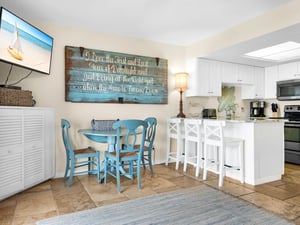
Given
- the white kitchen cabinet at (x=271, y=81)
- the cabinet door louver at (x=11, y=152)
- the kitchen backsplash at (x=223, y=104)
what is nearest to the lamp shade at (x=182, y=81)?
the kitchen backsplash at (x=223, y=104)

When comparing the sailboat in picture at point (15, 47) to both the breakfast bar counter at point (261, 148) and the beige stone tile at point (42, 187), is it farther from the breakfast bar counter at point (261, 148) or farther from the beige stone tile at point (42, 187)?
the breakfast bar counter at point (261, 148)

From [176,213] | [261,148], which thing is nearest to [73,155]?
[176,213]

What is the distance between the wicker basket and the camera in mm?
2551

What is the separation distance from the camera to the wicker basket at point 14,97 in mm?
2551

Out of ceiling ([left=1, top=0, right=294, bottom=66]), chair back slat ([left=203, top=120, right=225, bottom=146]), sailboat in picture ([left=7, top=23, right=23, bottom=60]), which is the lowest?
chair back slat ([left=203, top=120, right=225, bottom=146])

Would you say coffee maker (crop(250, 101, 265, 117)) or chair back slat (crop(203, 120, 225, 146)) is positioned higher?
coffee maker (crop(250, 101, 265, 117))

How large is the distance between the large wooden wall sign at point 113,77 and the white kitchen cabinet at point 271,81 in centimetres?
265

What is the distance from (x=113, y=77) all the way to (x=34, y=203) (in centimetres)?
227

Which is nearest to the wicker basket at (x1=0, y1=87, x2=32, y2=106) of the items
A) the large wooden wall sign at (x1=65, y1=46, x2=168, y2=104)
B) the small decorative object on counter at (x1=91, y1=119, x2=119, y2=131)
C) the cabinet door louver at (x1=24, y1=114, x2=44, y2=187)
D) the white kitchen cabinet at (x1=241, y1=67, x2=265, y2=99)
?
the cabinet door louver at (x1=24, y1=114, x2=44, y2=187)

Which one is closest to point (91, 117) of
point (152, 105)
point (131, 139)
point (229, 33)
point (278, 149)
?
point (131, 139)

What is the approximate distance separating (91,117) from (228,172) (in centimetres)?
245

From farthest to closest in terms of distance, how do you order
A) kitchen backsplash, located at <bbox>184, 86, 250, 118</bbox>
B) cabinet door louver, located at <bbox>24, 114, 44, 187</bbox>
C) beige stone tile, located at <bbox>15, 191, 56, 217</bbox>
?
kitchen backsplash, located at <bbox>184, 86, 250, 118</bbox> → cabinet door louver, located at <bbox>24, 114, 44, 187</bbox> → beige stone tile, located at <bbox>15, 191, 56, 217</bbox>

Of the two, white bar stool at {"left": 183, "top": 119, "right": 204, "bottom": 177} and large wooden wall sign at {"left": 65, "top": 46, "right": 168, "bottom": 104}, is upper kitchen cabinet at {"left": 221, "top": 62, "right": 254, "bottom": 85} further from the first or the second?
white bar stool at {"left": 183, "top": 119, "right": 204, "bottom": 177}

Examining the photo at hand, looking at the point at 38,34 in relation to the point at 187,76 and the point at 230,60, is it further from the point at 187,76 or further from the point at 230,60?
the point at 230,60
